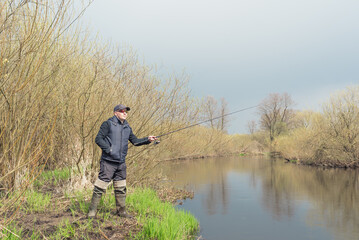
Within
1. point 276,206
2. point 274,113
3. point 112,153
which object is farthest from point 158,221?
point 274,113

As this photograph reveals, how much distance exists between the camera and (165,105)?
27.3 feet

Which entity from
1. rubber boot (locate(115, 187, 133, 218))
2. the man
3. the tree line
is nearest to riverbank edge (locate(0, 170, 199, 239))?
rubber boot (locate(115, 187, 133, 218))

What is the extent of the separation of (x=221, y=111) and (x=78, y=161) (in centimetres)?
4171

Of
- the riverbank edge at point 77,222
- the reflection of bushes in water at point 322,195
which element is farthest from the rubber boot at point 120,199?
the reflection of bushes in water at point 322,195

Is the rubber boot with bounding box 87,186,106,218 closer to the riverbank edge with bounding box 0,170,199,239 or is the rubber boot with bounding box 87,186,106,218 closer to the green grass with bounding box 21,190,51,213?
the riverbank edge with bounding box 0,170,199,239

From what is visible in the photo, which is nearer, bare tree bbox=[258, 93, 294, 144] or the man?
the man

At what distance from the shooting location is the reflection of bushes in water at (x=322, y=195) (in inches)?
368

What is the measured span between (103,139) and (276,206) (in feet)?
29.0

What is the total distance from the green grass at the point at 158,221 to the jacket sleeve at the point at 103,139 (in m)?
1.44

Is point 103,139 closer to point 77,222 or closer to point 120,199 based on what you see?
point 120,199

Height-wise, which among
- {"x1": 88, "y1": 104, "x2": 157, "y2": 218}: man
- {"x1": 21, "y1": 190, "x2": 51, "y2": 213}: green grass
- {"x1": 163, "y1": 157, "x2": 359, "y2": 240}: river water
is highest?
{"x1": 88, "y1": 104, "x2": 157, "y2": 218}: man

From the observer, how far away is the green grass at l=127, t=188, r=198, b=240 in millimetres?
4652

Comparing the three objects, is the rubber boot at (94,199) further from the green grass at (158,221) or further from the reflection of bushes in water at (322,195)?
the reflection of bushes in water at (322,195)

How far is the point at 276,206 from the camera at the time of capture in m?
11.2
